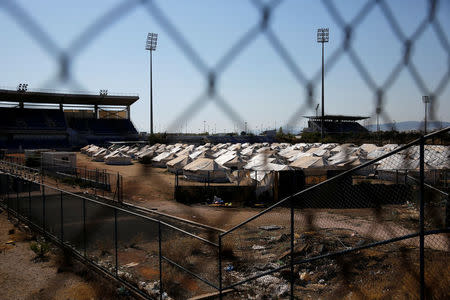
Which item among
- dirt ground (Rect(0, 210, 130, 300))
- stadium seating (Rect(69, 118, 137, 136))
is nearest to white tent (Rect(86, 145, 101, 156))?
stadium seating (Rect(69, 118, 137, 136))

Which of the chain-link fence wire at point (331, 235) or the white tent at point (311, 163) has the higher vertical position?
the white tent at point (311, 163)

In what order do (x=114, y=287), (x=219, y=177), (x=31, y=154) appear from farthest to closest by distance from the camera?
(x=31, y=154) → (x=219, y=177) → (x=114, y=287)

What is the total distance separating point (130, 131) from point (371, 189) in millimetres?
29673

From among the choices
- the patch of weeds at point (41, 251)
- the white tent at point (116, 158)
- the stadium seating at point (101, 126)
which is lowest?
the patch of weeds at point (41, 251)

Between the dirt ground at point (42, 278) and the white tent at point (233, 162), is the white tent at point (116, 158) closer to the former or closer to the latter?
the white tent at point (233, 162)

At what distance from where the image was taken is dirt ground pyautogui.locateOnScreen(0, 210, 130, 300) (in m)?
4.34

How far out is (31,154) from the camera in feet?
67.0

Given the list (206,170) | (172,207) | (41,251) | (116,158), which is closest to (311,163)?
(206,170)

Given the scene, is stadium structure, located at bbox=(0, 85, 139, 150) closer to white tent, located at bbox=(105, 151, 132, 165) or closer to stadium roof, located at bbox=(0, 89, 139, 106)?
white tent, located at bbox=(105, 151, 132, 165)

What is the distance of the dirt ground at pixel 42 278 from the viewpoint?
171 inches

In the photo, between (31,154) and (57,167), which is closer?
(57,167)

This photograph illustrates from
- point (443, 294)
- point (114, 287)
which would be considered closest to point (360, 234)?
point (443, 294)

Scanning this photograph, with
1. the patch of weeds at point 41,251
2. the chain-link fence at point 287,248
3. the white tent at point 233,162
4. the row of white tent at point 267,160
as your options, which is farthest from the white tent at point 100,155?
the patch of weeds at point 41,251

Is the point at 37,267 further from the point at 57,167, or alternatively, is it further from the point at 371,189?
the point at 57,167
